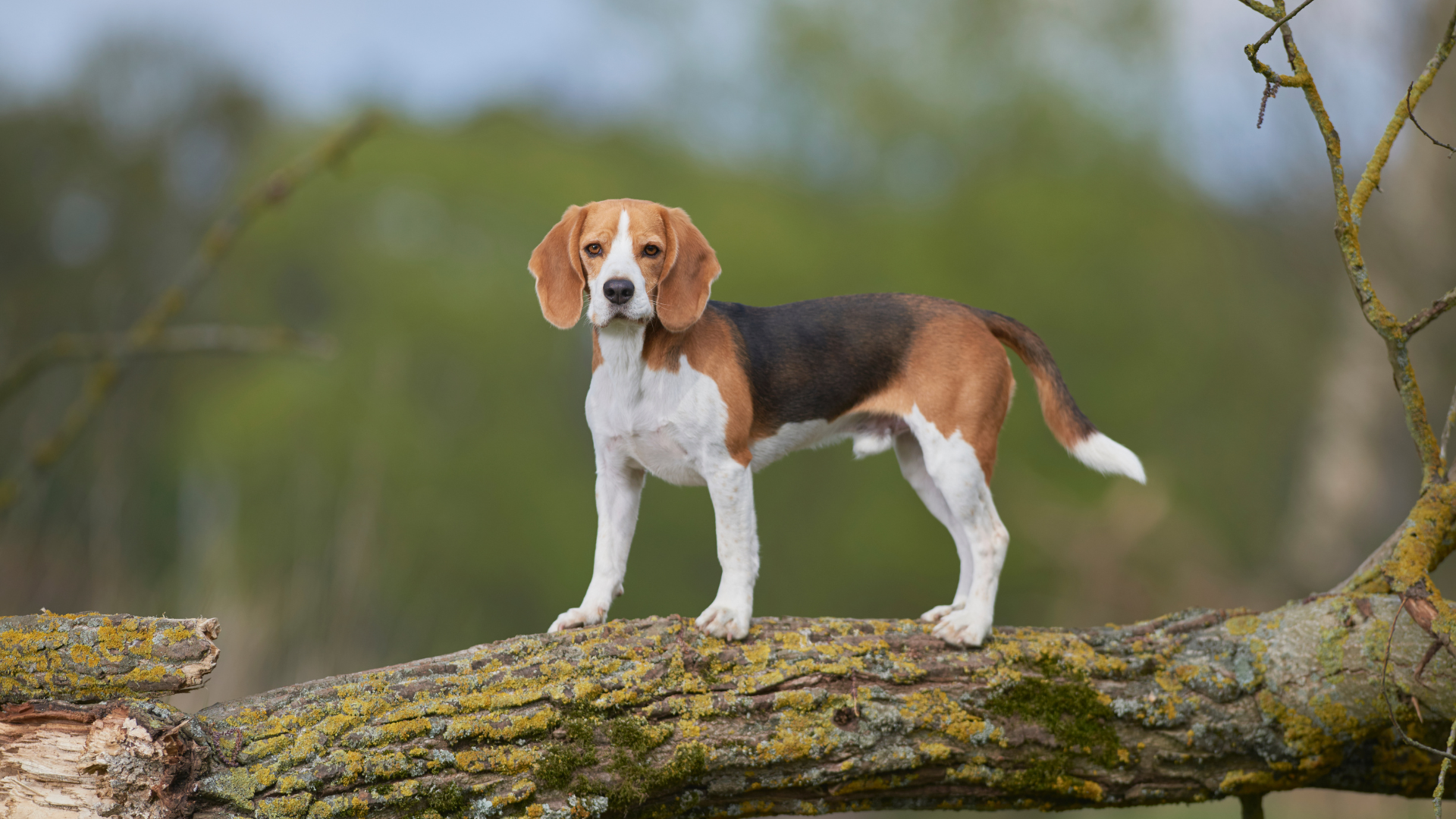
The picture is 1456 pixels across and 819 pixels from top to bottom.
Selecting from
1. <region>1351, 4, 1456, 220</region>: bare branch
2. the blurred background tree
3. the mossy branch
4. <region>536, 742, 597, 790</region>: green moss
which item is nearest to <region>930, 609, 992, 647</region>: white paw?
<region>536, 742, 597, 790</region>: green moss

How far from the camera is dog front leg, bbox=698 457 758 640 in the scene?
3.68 metres

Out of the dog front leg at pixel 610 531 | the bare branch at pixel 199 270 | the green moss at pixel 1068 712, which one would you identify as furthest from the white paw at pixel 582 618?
the bare branch at pixel 199 270

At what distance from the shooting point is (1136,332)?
46.3 ft

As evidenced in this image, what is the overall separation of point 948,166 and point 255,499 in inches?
402

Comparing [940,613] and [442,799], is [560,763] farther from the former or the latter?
[940,613]

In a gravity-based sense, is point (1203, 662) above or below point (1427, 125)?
below

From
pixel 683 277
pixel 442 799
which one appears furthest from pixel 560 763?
pixel 683 277

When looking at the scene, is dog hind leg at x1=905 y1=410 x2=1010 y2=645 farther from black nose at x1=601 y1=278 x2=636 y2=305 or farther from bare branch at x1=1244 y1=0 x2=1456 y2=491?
bare branch at x1=1244 y1=0 x2=1456 y2=491

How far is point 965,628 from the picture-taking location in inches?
149

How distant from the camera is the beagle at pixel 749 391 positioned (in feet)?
12.1

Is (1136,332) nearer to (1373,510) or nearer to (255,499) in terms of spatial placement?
(1373,510)

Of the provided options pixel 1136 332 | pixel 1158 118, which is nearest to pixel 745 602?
pixel 1136 332

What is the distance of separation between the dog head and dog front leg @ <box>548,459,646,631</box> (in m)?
0.63

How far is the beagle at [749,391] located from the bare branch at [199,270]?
940 millimetres
